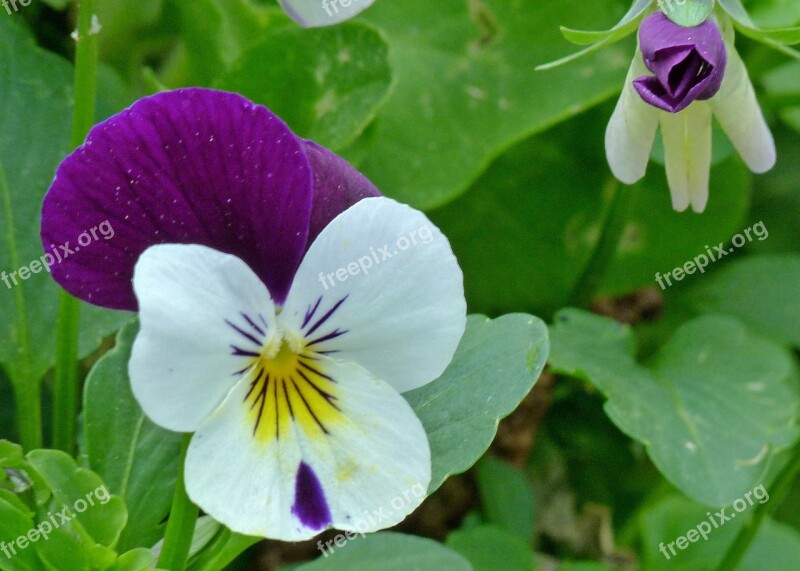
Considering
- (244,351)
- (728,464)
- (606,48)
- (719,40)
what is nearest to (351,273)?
(244,351)

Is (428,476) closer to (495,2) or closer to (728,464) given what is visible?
(728,464)

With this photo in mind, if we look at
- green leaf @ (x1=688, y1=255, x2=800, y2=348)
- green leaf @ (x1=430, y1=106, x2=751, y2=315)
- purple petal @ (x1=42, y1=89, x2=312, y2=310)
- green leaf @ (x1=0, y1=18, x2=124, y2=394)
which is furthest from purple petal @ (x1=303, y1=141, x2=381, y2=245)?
green leaf @ (x1=688, y1=255, x2=800, y2=348)

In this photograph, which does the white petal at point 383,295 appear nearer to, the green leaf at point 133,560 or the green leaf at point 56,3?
the green leaf at point 133,560

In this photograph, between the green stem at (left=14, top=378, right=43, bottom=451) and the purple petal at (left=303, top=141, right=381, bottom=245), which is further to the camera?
the green stem at (left=14, top=378, right=43, bottom=451)

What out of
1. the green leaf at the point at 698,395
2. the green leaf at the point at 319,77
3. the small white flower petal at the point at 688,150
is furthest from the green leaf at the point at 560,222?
the small white flower petal at the point at 688,150

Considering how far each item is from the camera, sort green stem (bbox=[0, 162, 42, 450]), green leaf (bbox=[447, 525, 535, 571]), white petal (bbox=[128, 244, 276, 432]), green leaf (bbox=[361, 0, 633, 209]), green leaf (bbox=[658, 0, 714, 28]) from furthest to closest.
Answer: green leaf (bbox=[361, 0, 633, 209]), green leaf (bbox=[447, 525, 535, 571]), green stem (bbox=[0, 162, 42, 450]), green leaf (bbox=[658, 0, 714, 28]), white petal (bbox=[128, 244, 276, 432])

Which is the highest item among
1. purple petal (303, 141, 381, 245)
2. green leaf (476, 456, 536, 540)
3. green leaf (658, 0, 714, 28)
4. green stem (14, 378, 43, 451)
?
purple petal (303, 141, 381, 245)

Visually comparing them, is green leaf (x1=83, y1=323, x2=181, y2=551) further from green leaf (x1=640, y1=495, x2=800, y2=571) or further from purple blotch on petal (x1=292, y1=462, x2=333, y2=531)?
green leaf (x1=640, y1=495, x2=800, y2=571)
